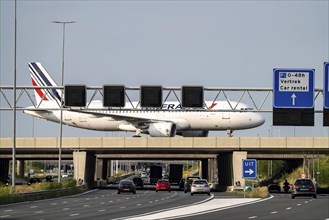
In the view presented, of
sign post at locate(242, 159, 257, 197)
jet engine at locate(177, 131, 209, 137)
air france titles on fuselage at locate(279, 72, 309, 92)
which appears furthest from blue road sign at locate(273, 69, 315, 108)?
jet engine at locate(177, 131, 209, 137)

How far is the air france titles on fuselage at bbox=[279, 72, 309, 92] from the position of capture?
5597 centimetres

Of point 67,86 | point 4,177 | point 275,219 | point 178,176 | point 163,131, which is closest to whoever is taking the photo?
point 275,219

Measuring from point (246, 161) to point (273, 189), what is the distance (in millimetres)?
36215

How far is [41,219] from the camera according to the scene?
32.4m

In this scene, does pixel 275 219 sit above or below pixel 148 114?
below

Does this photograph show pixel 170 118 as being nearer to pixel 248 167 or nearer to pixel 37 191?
pixel 248 167

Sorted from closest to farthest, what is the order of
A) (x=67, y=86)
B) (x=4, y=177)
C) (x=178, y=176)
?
(x=67, y=86) → (x=4, y=177) → (x=178, y=176)

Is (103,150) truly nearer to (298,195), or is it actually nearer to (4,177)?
(4,177)

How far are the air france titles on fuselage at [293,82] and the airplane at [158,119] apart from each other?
39.9m

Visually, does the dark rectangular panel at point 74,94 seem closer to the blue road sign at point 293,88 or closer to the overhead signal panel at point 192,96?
the overhead signal panel at point 192,96

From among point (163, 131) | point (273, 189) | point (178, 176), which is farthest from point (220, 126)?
point (178, 176)

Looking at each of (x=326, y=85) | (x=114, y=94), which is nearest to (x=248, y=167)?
(x=326, y=85)

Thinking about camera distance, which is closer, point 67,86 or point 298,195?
point 67,86

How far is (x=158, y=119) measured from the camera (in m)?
107
